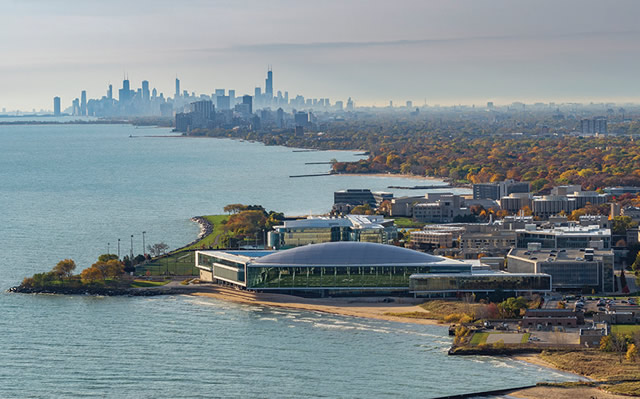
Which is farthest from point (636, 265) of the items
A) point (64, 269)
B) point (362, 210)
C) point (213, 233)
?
point (362, 210)

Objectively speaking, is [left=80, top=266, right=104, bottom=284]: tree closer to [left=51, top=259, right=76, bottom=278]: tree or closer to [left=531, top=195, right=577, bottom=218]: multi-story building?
[left=51, top=259, right=76, bottom=278]: tree

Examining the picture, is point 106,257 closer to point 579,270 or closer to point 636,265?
point 579,270

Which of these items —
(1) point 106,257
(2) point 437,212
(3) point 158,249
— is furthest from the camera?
(2) point 437,212

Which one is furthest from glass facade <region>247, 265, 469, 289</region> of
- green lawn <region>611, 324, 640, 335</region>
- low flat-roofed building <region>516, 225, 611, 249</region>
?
low flat-roofed building <region>516, 225, 611, 249</region>

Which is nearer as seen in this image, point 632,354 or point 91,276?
point 632,354

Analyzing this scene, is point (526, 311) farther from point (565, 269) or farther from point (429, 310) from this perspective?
point (565, 269)

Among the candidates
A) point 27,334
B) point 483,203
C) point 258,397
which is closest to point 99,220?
point 483,203

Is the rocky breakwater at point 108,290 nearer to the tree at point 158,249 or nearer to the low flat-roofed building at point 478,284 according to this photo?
the tree at point 158,249
